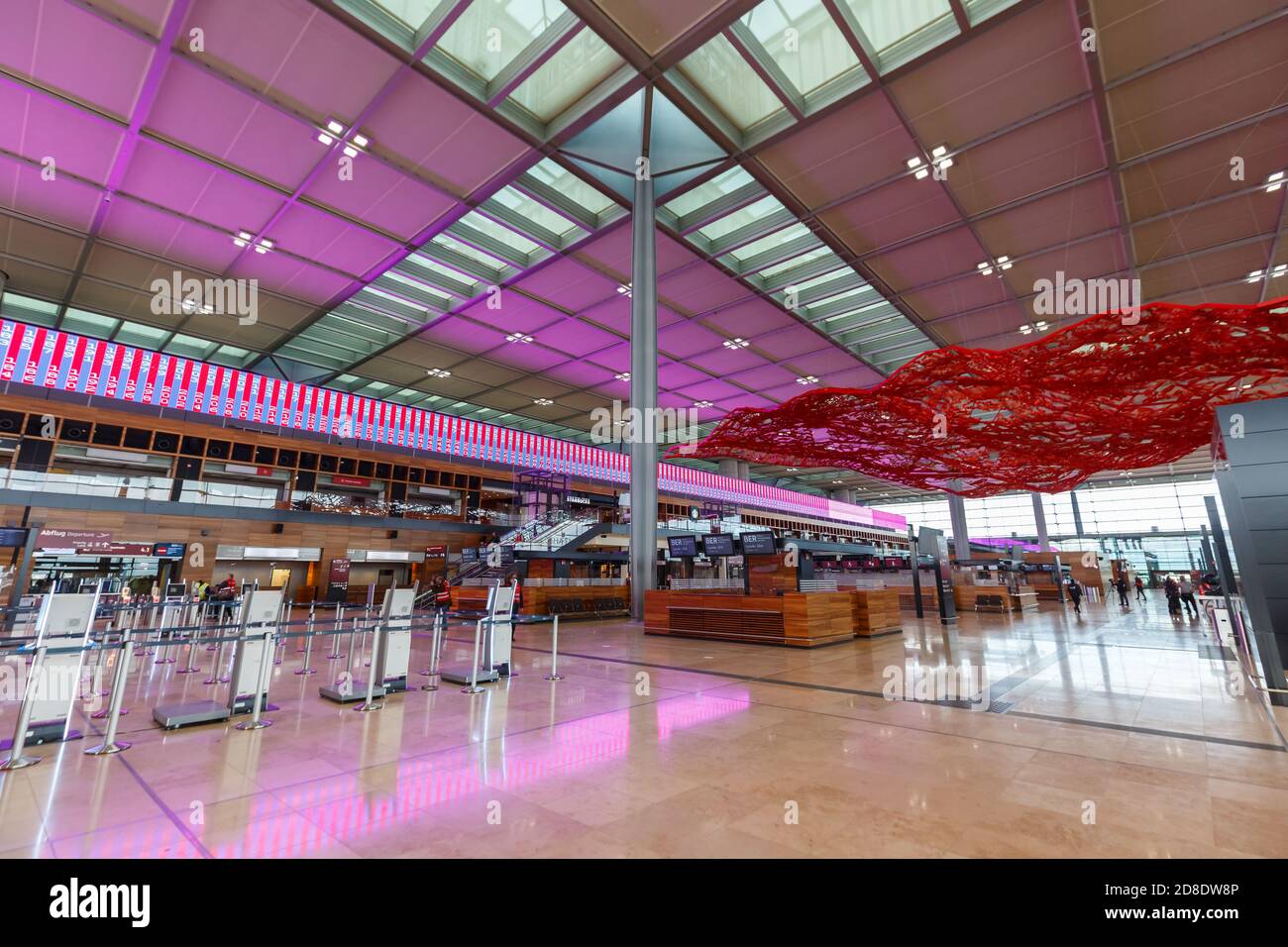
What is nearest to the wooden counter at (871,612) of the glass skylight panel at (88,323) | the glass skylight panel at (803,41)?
the glass skylight panel at (803,41)

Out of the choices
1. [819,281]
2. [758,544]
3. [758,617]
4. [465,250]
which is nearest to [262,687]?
[758,617]

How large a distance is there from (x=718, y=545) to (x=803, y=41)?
10.0 meters

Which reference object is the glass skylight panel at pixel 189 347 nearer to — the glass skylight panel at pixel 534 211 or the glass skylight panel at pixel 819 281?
the glass skylight panel at pixel 534 211

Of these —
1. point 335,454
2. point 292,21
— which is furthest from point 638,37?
point 335,454

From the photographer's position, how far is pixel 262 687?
14.6 ft

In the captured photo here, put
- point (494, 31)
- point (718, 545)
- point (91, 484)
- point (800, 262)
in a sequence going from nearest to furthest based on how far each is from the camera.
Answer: point (494, 31)
point (718, 545)
point (800, 262)
point (91, 484)

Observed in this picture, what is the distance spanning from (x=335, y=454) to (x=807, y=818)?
24077 mm

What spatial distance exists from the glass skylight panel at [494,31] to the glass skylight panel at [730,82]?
8.84 feet

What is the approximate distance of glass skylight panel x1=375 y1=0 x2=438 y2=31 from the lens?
8999mm

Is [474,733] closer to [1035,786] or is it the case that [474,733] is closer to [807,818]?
[807,818]

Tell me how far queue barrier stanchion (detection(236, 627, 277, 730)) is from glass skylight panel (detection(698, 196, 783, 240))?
13.2 metres

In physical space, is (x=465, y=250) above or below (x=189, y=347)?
above

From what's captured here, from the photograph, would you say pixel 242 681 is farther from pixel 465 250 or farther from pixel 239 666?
pixel 465 250

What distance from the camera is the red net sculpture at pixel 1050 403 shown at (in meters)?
5.95
